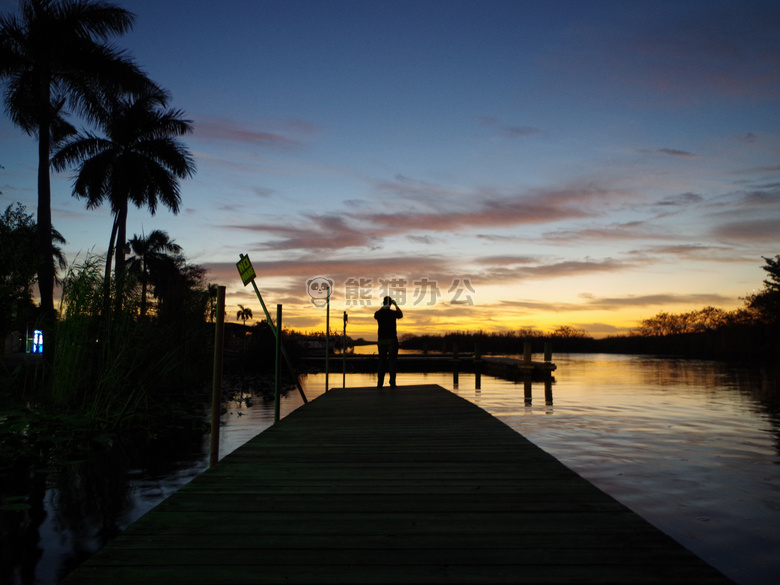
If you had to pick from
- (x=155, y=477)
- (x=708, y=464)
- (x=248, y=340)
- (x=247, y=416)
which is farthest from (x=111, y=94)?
(x=708, y=464)

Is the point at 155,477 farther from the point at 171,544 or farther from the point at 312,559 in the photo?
the point at 312,559

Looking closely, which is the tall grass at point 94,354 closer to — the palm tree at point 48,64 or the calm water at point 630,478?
the calm water at point 630,478

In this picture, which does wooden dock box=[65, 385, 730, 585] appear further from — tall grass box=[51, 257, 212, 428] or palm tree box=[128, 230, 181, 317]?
palm tree box=[128, 230, 181, 317]

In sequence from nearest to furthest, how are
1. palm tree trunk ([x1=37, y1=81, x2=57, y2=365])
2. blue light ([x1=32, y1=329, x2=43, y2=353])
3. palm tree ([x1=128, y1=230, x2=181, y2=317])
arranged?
blue light ([x1=32, y1=329, x2=43, y2=353]) < palm tree trunk ([x1=37, y1=81, x2=57, y2=365]) < palm tree ([x1=128, y1=230, x2=181, y2=317])

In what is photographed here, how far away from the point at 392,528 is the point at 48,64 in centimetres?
2427

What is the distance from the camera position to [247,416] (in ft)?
43.6

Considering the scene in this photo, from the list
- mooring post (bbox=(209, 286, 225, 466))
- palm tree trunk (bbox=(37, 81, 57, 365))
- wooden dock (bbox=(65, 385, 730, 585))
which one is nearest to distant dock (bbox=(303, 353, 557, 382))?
palm tree trunk (bbox=(37, 81, 57, 365))

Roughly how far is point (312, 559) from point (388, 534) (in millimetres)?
537

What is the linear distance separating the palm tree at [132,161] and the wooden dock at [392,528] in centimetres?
2569

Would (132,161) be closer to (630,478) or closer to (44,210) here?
(44,210)

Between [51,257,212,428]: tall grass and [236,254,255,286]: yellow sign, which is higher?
[236,254,255,286]: yellow sign

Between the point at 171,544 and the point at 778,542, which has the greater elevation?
the point at 171,544

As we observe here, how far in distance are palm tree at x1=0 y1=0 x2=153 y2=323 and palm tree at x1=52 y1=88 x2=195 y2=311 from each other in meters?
4.41

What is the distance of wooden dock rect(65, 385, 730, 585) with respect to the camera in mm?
2760
